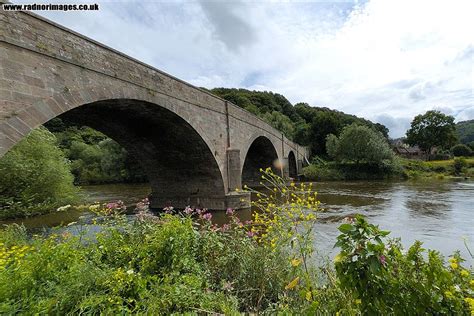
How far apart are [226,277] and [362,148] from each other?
3374 centimetres

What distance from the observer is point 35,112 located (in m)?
5.73

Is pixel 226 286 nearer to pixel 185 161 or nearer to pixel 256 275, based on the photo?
pixel 256 275

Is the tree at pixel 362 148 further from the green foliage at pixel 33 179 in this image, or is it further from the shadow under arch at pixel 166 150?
the green foliage at pixel 33 179

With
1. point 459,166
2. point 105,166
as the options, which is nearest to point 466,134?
point 459,166

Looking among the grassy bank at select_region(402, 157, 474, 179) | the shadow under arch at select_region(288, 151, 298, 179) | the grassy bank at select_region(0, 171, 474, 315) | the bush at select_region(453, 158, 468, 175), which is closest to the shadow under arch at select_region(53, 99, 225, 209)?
the grassy bank at select_region(0, 171, 474, 315)

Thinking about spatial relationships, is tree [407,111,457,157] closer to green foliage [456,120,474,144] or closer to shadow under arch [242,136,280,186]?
shadow under arch [242,136,280,186]

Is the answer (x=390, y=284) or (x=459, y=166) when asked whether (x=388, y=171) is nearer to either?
(x=459, y=166)

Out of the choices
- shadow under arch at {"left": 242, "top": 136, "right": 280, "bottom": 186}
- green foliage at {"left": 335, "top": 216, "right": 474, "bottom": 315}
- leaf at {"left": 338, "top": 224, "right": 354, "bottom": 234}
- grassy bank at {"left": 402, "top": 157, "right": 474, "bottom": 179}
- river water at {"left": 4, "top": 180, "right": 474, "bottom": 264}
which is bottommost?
river water at {"left": 4, "top": 180, "right": 474, "bottom": 264}

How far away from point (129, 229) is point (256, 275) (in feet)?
6.81

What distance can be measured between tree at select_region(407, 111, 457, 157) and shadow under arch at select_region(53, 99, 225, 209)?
56.9m

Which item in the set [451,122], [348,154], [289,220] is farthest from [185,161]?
[451,122]

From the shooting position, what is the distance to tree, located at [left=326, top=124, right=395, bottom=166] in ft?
103

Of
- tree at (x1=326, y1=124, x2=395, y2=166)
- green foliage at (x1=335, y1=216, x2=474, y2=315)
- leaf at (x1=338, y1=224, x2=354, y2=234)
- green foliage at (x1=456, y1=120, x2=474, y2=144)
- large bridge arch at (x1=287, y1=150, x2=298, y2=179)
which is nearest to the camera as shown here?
green foliage at (x1=335, y1=216, x2=474, y2=315)

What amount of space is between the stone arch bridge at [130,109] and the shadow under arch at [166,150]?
0.04 metres
